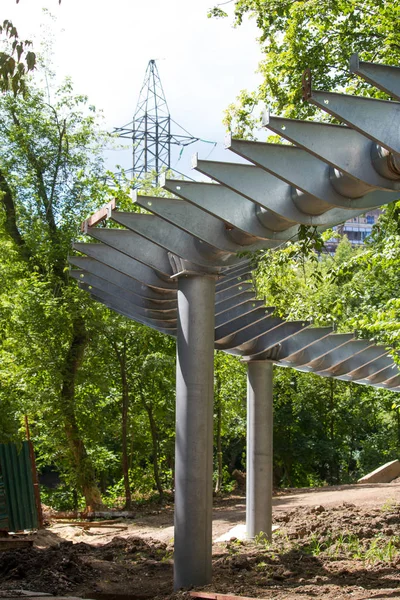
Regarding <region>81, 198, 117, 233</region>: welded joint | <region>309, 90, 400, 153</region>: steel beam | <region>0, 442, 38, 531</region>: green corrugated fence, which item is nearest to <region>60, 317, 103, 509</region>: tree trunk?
<region>0, 442, 38, 531</region>: green corrugated fence

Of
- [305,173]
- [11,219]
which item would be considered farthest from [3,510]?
[305,173]

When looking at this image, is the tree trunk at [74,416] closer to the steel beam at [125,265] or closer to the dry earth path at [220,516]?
the dry earth path at [220,516]

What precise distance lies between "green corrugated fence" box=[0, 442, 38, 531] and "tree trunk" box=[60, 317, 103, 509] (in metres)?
3.48

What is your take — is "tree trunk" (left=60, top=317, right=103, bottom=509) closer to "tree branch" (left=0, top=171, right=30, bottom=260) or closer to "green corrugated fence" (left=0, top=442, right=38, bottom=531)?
"tree branch" (left=0, top=171, right=30, bottom=260)

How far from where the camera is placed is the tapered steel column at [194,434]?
7305 mm

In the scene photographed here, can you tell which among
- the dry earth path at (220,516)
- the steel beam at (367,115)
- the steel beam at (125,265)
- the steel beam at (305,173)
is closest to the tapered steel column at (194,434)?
the steel beam at (125,265)

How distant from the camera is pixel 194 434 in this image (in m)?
7.50

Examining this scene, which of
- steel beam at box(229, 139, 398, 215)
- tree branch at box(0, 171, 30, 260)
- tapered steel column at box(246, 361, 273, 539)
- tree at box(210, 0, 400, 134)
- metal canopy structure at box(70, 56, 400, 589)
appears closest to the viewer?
metal canopy structure at box(70, 56, 400, 589)

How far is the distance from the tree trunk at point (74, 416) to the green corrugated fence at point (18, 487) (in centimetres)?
348

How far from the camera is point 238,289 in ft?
32.7

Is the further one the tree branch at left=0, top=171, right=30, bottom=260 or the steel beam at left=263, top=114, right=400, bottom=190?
the tree branch at left=0, top=171, right=30, bottom=260

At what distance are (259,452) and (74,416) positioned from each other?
9.36 meters

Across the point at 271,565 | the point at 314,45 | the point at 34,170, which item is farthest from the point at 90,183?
the point at 271,565

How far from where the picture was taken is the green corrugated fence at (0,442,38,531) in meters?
14.2
